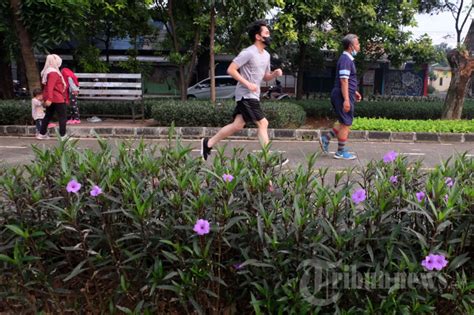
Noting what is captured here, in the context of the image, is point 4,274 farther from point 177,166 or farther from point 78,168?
point 177,166

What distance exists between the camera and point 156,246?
215 centimetres

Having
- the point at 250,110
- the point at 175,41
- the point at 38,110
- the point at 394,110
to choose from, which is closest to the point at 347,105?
the point at 250,110

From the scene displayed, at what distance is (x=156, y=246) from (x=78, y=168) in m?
0.73

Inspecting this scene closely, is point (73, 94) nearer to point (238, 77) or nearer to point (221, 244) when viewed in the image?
point (238, 77)

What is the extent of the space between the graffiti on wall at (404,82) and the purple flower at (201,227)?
30.9 m

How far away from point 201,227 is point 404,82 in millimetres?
31900

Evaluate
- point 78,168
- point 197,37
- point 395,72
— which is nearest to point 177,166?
point 78,168

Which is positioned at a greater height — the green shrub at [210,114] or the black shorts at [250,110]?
the black shorts at [250,110]

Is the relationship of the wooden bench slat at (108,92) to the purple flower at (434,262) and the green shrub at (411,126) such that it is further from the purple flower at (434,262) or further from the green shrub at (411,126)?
the purple flower at (434,262)

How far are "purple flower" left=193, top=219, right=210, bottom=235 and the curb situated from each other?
286 inches

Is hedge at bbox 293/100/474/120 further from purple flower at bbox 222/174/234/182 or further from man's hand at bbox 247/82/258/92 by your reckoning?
purple flower at bbox 222/174/234/182

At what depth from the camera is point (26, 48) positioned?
1151 cm

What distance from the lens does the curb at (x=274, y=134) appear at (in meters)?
9.45

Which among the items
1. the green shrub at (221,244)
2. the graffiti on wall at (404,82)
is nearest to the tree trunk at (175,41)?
the green shrub at (221,244)
